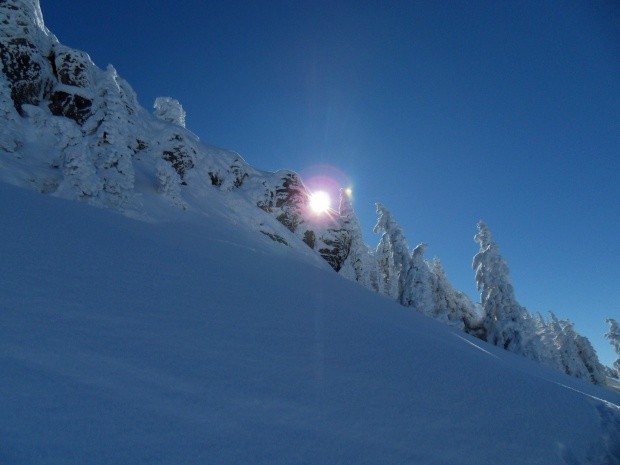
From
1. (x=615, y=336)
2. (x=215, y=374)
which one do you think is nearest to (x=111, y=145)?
(x=215, y=374)

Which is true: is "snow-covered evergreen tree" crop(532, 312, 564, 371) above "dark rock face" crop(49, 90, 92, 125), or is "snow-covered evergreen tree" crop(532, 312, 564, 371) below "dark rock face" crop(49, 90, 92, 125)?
below

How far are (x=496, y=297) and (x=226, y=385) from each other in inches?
1306

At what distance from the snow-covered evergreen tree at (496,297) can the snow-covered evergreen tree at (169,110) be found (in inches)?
1591

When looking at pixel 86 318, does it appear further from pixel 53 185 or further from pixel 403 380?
pixel 53 185

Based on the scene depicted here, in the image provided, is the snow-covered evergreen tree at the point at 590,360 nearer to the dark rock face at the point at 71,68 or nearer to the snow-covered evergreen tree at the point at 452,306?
the snow-covered evergreen tree at the point at 452,306

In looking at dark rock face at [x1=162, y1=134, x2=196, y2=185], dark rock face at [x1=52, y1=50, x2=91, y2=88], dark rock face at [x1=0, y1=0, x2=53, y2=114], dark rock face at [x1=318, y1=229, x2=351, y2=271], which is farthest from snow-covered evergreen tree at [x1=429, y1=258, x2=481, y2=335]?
dark rock face at [x1=0, y1=0, x2=53, y2=114]

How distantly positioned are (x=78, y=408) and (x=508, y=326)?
33.0 metres

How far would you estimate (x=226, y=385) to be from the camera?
3244 millimetres

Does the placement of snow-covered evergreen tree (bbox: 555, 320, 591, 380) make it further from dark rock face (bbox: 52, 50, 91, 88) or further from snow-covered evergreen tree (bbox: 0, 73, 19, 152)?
dark rock face (bbox: 52, 50, 91, 88)

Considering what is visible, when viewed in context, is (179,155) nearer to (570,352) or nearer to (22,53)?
(22,53)

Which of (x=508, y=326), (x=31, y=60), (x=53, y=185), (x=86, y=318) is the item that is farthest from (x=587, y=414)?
(x=31, y=60)

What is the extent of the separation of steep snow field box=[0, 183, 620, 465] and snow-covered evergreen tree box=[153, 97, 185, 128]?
44.6m

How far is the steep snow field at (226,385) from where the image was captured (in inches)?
96.1

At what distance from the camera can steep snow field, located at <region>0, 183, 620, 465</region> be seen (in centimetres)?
244
